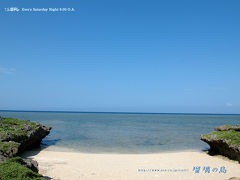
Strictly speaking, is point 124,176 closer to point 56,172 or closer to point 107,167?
point 107,167

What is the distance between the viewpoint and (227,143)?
50.5 ft

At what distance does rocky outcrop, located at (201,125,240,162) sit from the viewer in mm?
14648

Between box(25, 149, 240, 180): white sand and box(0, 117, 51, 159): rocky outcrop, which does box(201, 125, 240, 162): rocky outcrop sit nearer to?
box(25, 149, 240, 180): white sand

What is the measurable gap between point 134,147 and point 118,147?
2.01m

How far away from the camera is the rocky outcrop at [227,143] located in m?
14.6

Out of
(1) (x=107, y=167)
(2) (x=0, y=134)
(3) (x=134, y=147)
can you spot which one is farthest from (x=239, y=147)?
(2) (x=0, y=134)

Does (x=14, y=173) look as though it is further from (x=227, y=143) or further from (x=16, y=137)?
(x=227, y=143)

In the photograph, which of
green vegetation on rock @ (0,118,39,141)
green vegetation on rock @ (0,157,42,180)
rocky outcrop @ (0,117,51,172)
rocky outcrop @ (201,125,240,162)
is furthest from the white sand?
green vegetation on rock @ (0,157,42,180)

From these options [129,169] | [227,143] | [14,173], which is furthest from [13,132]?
[227,143]

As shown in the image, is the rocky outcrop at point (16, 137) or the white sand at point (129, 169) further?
the rocky outcrop at point (16, 137)

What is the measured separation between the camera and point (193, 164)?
14.8 metres

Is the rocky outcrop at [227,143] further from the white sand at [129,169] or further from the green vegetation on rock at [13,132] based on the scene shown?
the green vegetation on rock at [13,132]

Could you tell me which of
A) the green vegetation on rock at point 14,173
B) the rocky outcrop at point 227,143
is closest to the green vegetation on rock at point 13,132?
the green vegetation on rock at point 14,173

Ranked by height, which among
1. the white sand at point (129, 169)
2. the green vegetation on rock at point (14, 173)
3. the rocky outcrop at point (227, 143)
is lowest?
the white sand at point (129, 169)
